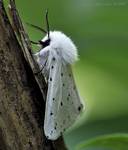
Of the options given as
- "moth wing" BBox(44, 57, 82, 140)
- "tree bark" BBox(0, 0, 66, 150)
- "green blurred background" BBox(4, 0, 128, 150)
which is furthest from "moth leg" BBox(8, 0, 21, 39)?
"green blurred background" BBox(4, 0, 128, 150)

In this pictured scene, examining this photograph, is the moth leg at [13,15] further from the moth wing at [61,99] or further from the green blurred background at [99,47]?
the green blurred background at [99,47]

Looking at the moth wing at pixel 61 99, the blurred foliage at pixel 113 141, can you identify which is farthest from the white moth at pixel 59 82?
the blurred foliage at pixel 113 141

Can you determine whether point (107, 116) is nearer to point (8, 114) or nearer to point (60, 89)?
point (60, 89)

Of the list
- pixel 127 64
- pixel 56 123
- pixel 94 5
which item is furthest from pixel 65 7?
pixel 56 123

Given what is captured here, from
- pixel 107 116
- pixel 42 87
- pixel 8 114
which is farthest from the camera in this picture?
pixel 107 116

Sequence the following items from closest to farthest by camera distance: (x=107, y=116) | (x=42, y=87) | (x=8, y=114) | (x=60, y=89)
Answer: (x=8, y=114) < (x=42, y=87) < (x=60, y=89) < (x=107, y=116)

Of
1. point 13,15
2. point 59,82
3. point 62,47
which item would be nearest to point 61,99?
point 59,82

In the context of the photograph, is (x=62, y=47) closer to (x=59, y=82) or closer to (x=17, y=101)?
(x=59, y=82)
